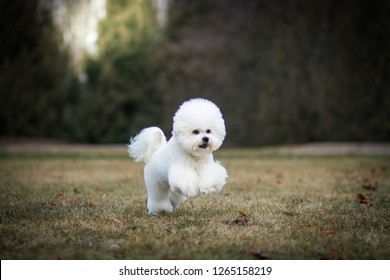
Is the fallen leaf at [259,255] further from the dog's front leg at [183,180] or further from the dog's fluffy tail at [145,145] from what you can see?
the dog's fluffy tail at [145,145]

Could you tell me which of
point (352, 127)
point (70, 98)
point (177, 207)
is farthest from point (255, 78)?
point (177, 207)

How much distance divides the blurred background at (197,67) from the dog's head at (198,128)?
17224mm

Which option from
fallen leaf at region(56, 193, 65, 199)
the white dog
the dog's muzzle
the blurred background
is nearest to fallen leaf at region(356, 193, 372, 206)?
the white dog

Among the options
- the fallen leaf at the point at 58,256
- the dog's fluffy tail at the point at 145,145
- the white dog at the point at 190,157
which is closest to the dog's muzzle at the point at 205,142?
the white dog at the point at 190,157

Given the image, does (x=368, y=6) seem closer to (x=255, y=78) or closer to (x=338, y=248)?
(x=255, y=78)

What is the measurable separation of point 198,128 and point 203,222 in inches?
35.0

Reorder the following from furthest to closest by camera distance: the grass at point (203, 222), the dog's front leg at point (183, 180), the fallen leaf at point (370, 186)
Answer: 1. the fallen leaf at point (370, 186)
2. the dog's front leg at point (183, 180)
3. the grass at point (203, 222)

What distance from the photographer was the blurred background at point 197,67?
21.8 metres

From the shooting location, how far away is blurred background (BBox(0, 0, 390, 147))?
71.5 ft

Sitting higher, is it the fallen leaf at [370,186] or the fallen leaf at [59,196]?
the fallen leaf at [59,196]

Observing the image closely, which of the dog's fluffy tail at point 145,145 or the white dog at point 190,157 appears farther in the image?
the dog's fluffy tail at point 145,145

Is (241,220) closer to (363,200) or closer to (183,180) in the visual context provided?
(183,180)

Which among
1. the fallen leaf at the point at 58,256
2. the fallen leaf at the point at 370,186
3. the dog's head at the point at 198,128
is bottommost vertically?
the fallen leaf at the point at 370,186

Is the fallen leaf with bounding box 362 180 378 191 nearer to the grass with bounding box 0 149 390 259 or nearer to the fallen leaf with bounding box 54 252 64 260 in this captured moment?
the grass with bounding box 0 149 390 259
